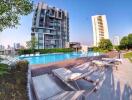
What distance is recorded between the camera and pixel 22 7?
276 inches

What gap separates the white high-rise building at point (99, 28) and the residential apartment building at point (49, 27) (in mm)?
44817

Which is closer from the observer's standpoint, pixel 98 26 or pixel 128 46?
pixel 128 46

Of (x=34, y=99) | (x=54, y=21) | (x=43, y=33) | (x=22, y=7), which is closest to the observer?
(x=34, y=99)

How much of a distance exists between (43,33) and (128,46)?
107ft

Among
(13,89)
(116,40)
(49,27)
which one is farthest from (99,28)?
(13,89)

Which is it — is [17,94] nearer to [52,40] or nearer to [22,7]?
[22,7]

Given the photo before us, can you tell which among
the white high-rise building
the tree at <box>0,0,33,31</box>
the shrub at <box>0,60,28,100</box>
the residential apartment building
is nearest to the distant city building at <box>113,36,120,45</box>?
the white high-rise building

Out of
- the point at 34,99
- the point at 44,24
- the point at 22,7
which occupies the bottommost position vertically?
the point at 34,99

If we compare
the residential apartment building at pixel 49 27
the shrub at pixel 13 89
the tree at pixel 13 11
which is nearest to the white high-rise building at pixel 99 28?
the residential apartment building at pixel 49 27

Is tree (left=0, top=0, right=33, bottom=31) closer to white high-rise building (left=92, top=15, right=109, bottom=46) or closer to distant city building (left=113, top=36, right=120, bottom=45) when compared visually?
white high-rise building (left=92, top=15, right=109, bottom=46)

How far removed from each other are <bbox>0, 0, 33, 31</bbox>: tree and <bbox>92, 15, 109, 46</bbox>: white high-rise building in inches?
4445

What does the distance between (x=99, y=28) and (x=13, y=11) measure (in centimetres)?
11661

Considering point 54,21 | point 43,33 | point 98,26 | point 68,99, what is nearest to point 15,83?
point 68,99

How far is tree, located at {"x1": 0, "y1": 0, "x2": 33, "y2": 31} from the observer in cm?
673
